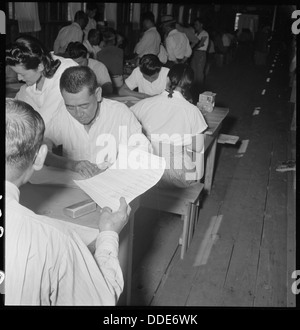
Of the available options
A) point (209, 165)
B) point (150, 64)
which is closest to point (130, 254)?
point (209, 165)

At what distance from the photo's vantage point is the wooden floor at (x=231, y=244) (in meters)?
2.19

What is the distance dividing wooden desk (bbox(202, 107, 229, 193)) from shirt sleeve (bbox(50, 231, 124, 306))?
1.83m

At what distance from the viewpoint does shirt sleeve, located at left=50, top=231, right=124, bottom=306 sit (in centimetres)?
99

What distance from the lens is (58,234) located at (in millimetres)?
953

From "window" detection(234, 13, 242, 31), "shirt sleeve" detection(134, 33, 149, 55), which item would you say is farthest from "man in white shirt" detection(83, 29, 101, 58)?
"window" detection(234, 13, 242, 31)

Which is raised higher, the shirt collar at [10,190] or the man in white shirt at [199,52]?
the man in white shirt at [199,52]

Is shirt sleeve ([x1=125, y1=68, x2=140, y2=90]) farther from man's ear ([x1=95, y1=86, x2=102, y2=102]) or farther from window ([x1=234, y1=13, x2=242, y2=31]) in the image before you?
window ([x1=234, y1=13, x2=242, y2=31])

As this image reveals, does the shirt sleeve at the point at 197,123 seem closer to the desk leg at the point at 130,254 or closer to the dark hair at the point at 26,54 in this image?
the dark hair at the point at 26,54

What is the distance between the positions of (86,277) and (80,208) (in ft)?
1.19

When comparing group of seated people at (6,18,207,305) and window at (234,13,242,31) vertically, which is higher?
window at (234,13,242,31)

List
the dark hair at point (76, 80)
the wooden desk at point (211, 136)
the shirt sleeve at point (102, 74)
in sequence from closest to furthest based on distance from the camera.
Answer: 1. the dark hair at point (76, 80)
2. the wooden desk at point (211, 136)
3. the shirt sleeve at point (102, 74)

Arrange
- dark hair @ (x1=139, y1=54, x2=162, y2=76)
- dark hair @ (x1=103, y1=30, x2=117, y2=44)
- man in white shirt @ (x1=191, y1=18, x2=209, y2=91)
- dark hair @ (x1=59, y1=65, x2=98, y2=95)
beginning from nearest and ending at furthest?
dark hair @ (x1=59, y1=65, x2=98, y2=95)
dark hair @ (x1=139, y1=54, x2=162, y2=76)
dark hair @ (x1=103, y1=30, x2=117, y2=44)
man in white shirt @ (x1=191, y1=18, x2=209, y2=91)

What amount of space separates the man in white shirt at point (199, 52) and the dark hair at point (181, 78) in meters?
4.47

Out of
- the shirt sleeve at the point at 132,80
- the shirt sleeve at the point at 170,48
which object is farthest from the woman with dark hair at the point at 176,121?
the shirt sleeve at the point at 170,48
